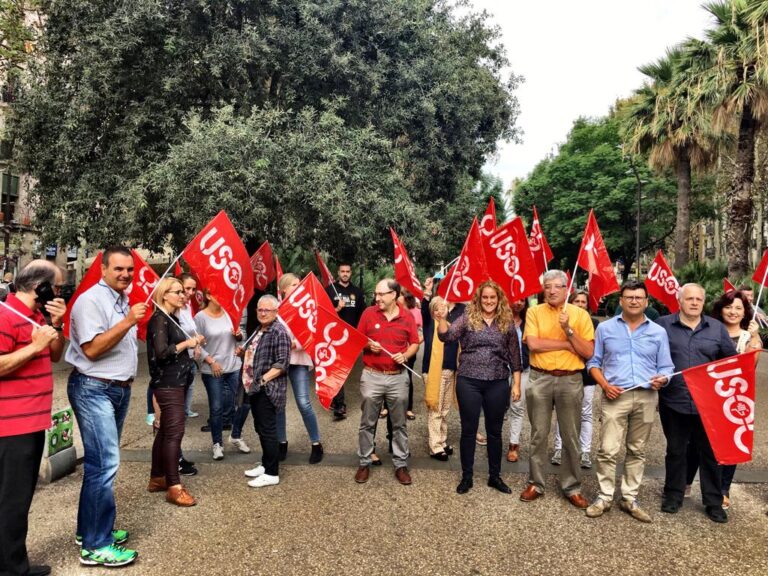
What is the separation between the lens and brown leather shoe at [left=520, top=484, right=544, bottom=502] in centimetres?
453

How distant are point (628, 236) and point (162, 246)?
28.2 metres

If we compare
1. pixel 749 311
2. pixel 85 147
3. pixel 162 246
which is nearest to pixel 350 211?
pixel 162 246

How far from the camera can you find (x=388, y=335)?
5.02 metres

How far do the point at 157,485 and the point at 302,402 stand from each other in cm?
153

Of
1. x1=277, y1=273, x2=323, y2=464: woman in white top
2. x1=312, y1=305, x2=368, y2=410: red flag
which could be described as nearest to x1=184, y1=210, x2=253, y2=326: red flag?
x1=277, y1=273, x2=323, y2=464: woman in white top

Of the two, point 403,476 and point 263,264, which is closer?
point 403,476

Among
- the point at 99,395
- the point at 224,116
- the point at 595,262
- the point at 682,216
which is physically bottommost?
the point at 99,395

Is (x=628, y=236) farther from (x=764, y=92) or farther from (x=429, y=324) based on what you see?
(x=429, y=324)

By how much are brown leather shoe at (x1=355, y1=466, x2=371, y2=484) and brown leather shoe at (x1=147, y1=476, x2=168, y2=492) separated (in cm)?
162

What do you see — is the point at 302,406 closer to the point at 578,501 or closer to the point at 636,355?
the point at 578,501

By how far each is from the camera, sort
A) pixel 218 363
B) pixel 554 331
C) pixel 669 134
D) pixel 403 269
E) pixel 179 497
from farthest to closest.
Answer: pixel 669 134 → pixel 403 269 → pixel 218 363 → pixel 554 331 → pixel 179 497

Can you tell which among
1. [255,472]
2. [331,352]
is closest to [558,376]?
[331,352]

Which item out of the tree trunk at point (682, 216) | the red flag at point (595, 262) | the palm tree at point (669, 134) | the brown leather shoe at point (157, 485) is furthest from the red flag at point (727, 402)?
the tree trunk at point (682, 216)

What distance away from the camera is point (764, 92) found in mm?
14109
